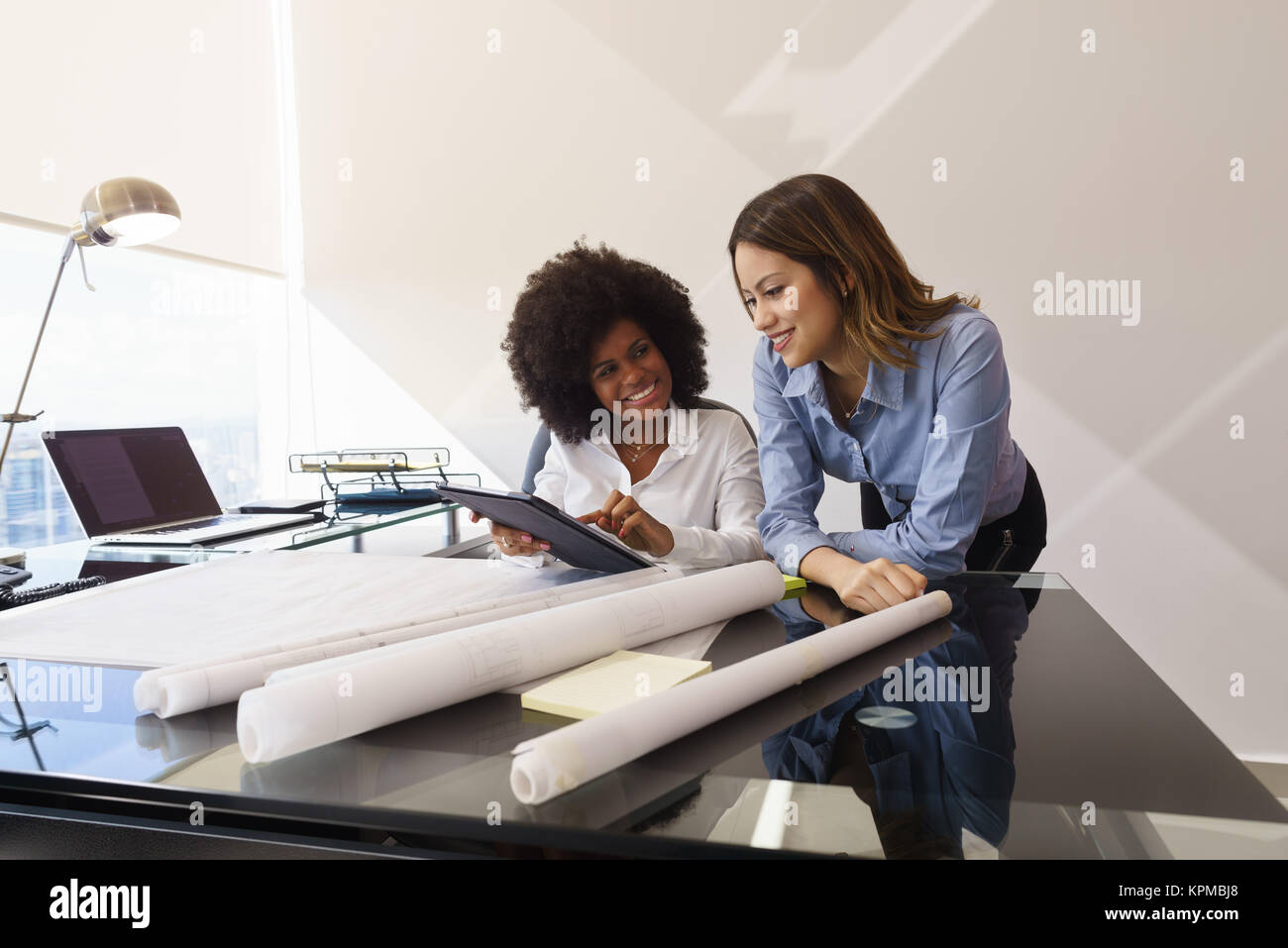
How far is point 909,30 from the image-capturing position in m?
3.03

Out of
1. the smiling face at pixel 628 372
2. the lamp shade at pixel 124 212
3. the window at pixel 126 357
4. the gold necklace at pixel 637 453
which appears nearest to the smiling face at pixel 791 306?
the smiling face at pixel 628 372

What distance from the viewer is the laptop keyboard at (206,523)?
73.9 inches

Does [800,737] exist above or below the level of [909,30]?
below

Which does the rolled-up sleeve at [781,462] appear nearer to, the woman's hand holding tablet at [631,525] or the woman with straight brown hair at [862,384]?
the woman with straight brown hair at [862,384]

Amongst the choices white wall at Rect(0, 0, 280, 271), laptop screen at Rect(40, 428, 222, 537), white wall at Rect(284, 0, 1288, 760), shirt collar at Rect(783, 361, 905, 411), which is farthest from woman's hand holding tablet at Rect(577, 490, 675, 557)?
white wall at Rect(0, 0, 280, 271)

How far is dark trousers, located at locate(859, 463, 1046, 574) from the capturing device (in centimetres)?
196

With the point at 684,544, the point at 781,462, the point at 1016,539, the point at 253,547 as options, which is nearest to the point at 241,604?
the point at 253,547

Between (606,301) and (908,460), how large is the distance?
3.23 feet

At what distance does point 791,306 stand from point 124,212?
1346mm

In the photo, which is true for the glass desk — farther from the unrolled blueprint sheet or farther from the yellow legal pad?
the yellow legal pad

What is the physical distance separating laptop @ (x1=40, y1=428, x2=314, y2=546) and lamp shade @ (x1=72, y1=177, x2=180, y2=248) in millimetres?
471

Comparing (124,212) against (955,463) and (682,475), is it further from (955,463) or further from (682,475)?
(955,463)
